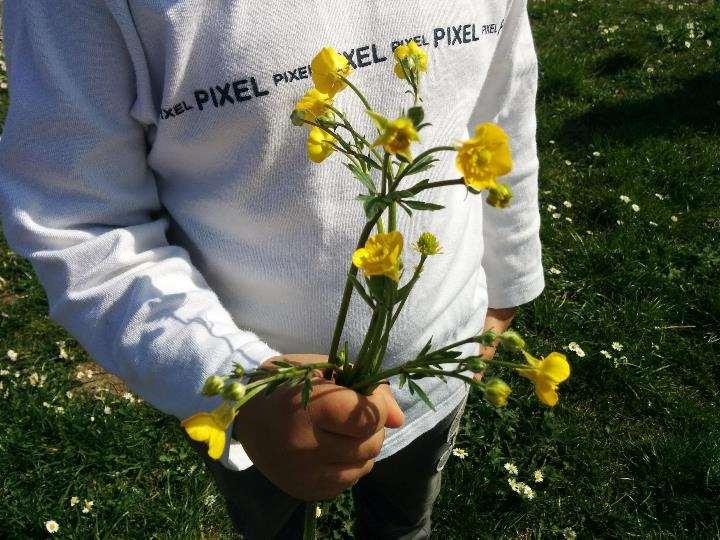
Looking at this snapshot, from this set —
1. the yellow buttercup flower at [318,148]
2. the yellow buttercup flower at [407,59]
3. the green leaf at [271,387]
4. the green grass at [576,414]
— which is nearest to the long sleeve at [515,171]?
the yellow buttercup flower at [407,59]

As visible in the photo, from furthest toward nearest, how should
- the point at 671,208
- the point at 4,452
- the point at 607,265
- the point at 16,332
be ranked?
1. the point at 671,208
2. the point at 607,265
3. the point at 16,332
4. the point at 4,452

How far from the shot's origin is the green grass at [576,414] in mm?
2098

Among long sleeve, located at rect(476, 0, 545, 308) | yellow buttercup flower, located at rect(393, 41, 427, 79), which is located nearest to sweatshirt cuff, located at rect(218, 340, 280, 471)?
yellow buttercup flower, located at rect(393, 41, 427, 79)

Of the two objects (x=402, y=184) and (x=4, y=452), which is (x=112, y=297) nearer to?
(x=402, y=184)

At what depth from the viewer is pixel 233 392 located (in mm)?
624

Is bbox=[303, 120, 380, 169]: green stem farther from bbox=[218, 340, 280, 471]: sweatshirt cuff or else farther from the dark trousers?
the dark trousers

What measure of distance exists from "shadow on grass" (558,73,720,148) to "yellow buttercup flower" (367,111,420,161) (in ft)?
11.2

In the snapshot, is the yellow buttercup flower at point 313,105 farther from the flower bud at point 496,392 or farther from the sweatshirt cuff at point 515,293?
the sweatshirt cuff at point 515,293

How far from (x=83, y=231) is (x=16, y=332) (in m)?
1.97

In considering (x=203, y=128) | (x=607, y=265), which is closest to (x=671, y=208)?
(x=607, y=265)

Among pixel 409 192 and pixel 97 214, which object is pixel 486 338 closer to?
pixel 409 192

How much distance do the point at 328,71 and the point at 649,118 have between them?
362 centimetres

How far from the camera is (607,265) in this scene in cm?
296

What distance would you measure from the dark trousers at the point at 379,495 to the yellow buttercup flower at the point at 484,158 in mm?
779
